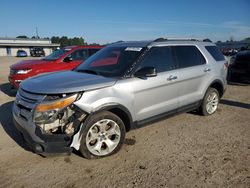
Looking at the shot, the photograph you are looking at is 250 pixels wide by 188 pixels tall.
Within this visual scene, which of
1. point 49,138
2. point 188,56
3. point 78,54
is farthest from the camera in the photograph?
point 78,54

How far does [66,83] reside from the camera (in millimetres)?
3842

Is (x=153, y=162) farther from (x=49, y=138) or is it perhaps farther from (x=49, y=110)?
(x=49, y=110)

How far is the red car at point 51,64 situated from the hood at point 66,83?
13.9 feet

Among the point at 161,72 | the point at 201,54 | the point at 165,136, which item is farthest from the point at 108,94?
the point at 201,54

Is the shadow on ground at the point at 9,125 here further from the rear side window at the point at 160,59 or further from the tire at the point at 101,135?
the rear side window at the point at 160,59

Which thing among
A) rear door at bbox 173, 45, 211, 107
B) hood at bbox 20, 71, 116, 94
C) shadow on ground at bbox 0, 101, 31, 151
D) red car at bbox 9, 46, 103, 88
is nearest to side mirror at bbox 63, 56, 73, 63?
red car at bbox 9, 46, 103, 88

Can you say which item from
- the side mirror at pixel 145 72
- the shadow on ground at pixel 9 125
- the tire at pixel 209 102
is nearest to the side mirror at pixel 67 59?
the shadow on ground at pixel 9 125

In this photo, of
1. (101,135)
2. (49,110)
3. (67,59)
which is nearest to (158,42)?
(101,135)

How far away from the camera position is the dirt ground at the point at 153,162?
3326mm

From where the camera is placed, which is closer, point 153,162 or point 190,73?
point 153,162

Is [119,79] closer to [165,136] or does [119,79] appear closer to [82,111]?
[82,111]

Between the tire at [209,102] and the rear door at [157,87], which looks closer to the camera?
the rear door at [157,87]

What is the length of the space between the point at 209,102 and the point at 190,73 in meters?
1.21

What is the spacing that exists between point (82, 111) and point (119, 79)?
2.82ft
